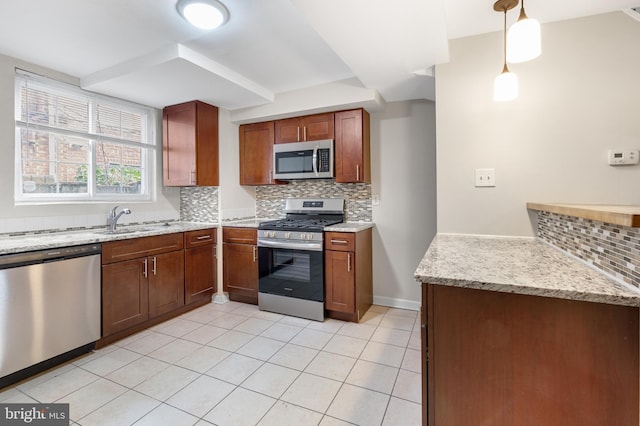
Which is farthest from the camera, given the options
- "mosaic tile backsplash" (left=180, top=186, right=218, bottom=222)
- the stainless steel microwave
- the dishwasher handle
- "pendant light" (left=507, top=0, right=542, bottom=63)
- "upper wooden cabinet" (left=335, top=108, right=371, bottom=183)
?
"mosaic tile backsplash" (left=180, top=186, right=218, bottom=222)

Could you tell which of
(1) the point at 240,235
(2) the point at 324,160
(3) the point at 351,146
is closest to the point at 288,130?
(2) the point at 324,160

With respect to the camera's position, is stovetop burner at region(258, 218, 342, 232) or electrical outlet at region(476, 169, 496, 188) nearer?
electrical outlet at region(476, 169, 496, 188)

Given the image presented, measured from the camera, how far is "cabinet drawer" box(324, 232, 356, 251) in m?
2.81

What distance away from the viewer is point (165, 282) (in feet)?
9.37

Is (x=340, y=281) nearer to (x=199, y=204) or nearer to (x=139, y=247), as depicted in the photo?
(x=139, y=247)

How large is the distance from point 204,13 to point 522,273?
6.98 feet

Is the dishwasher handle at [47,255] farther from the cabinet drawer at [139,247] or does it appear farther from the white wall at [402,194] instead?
the white wall at [402,194]

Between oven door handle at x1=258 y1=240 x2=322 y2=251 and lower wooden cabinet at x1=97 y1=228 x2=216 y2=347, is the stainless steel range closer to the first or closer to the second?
oven door handle at x1=258 y1=240 x2=322 y2=251

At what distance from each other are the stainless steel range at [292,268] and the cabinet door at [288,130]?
972 mm

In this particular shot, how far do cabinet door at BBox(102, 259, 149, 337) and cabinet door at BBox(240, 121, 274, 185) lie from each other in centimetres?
152

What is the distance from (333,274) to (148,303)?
1.72m

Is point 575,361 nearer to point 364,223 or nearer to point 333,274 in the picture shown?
point 333,274

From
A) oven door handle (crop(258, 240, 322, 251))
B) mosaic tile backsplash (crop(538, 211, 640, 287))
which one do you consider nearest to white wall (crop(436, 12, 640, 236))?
mosaic tile backsplash (crop(538, 211, 640, 287))

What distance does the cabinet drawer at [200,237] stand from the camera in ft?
10.2
